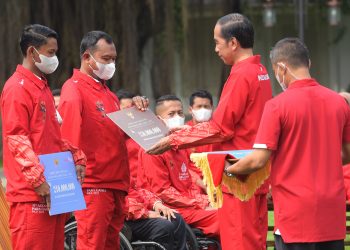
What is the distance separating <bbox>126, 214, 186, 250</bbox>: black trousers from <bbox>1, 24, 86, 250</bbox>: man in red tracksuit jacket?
1.77 m

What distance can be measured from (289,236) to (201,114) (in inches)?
199

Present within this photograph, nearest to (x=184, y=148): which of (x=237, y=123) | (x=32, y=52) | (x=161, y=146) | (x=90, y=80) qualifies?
(x=161, y=146)

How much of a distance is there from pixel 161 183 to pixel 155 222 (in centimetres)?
48

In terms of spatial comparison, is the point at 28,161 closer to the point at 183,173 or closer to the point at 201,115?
the point at 183,173

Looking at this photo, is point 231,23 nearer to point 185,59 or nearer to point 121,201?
point 121,201

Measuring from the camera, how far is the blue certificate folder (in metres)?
6.92

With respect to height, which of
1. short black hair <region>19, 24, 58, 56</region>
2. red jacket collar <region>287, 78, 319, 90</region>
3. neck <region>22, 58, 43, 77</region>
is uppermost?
short black hair <region>19, 24, 58, 56</region>

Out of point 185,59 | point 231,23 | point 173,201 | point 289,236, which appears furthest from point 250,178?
point 185,59

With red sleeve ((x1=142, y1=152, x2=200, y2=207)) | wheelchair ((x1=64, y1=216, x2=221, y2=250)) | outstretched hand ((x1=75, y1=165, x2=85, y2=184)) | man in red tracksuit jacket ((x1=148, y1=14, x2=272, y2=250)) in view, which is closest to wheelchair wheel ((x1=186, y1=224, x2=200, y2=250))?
wheelchair ((x1=64, y1=216, x2=221, y2=250))

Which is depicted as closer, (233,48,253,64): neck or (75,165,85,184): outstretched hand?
(75,165,85,184): outstretched hand

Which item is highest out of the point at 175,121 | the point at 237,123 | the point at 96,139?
the point at 237,123

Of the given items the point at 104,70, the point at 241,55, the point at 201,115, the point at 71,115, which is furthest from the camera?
the point at 201,115

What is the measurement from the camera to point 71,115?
7.71 meters

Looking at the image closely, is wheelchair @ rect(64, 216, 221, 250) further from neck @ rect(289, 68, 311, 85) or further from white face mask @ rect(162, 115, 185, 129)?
neck @ rect(289, 68, 311, 85)
